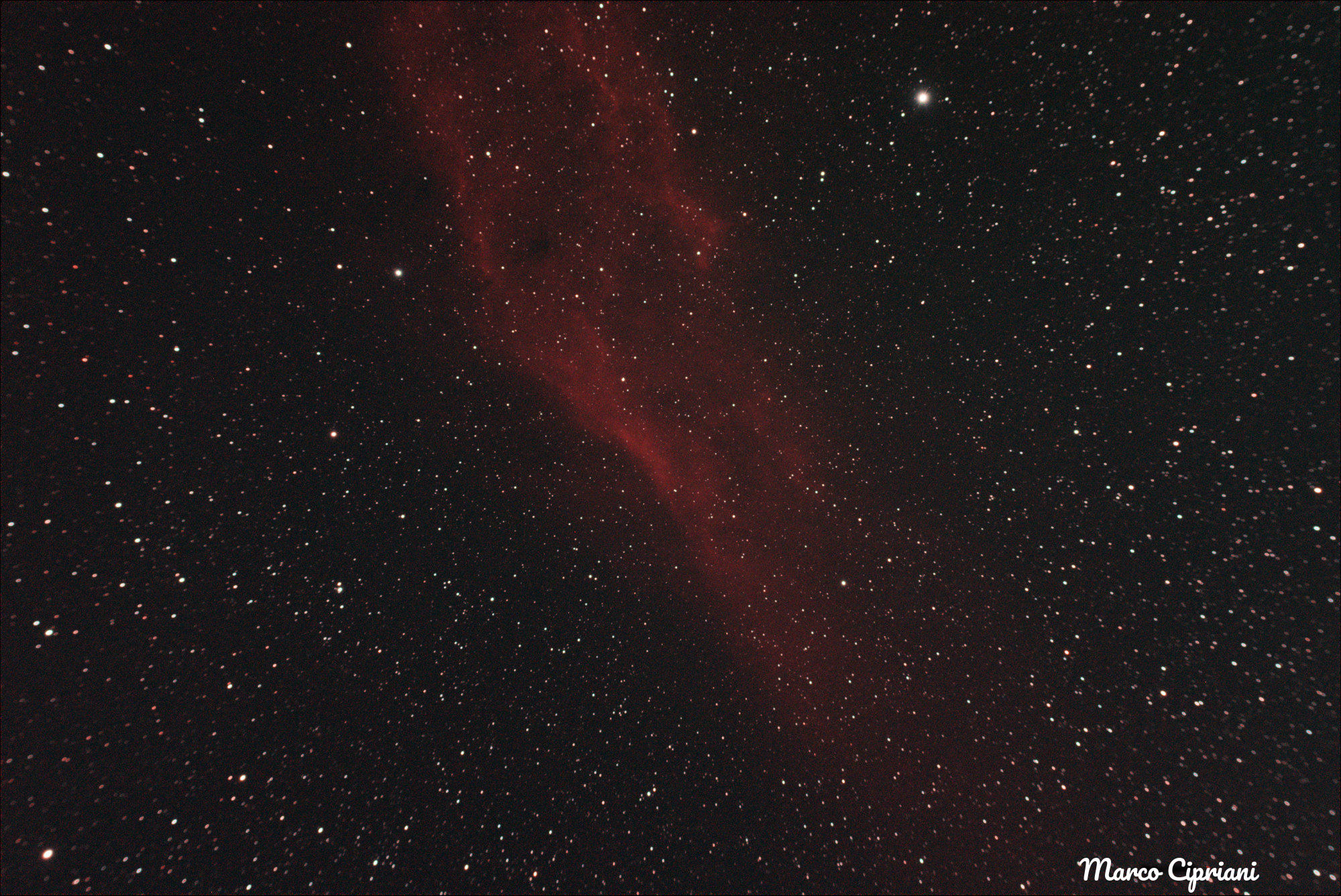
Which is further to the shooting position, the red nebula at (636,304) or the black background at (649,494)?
the red nebula at (636,304)

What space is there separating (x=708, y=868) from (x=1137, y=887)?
2.10 feet

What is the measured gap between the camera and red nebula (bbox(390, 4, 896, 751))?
0.80 metres

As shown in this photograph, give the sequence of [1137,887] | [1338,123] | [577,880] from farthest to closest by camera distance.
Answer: [577,880] → [1137,887] → [1338,123]

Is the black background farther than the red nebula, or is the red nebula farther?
the red nebula

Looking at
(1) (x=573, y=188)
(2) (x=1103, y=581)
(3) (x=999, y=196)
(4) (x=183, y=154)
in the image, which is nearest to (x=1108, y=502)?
(2) (x=1103, y=581)

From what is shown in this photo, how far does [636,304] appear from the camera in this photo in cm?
89

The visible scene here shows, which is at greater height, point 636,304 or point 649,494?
point 636,304

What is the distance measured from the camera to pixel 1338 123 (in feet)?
1.99

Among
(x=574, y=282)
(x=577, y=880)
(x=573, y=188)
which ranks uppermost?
(x=573, y=188)

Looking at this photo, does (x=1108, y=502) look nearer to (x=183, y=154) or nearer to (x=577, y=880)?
(x=577, y=880)

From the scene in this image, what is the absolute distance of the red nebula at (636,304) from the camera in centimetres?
80

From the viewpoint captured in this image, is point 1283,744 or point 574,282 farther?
point 574,282

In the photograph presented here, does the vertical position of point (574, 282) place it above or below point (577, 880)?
above

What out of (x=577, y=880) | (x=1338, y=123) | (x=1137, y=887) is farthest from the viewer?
(x=577, y=880)
